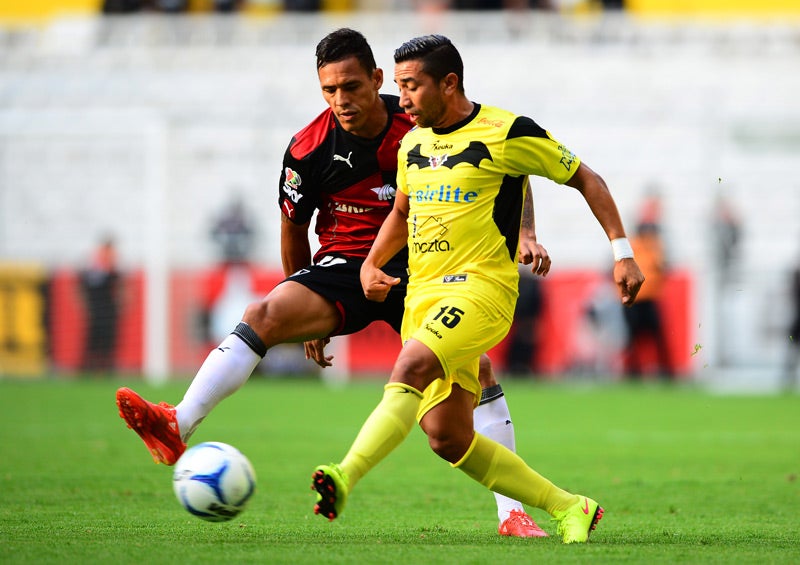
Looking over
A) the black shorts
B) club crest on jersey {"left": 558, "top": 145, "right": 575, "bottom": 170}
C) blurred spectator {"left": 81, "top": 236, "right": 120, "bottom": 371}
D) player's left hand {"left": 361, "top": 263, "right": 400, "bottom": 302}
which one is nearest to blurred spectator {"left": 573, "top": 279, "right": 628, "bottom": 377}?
blurred spectator {"left": 81, "top": 236, "right": 120, "bottom": 371}

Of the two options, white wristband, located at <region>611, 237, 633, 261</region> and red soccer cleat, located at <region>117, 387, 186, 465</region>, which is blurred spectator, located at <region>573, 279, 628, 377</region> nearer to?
white wristband, located at <region>611, 237, 633, 261</region>

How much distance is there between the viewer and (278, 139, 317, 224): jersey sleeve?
655cm

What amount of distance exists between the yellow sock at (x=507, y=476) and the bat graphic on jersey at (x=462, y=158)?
1.17 meters

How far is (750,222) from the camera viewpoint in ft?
75.9

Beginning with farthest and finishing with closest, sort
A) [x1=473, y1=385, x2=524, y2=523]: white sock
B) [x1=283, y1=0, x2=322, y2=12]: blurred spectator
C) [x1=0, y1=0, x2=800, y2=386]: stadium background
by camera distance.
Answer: [x1=283, y1=0, x2=322, y2=12]: blurred spectator → [x1=0, y1=0, x2=800, y2=386]: stadium background → [x1=473, y1=385, x2=524, y2=523]: white sock

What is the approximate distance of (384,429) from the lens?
5336 mm

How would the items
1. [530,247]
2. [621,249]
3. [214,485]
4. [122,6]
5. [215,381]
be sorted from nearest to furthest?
[214,485]
[621,249]
[530,247]
[215,381]
[122,6]

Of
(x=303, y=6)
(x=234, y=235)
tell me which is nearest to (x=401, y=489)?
(x=234, y=235)

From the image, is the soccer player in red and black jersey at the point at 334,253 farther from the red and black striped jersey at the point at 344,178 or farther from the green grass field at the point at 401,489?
the green grass field at the point at 401,489

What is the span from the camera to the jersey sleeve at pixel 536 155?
225 inches

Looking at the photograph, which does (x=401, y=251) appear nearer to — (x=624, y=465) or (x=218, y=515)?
(x=218, y=515)

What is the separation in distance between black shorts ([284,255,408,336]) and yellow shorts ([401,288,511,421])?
0.60 m

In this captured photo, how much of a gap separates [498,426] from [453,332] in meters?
1.07

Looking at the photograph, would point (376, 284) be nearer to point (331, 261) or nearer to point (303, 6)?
point (331, 261)
